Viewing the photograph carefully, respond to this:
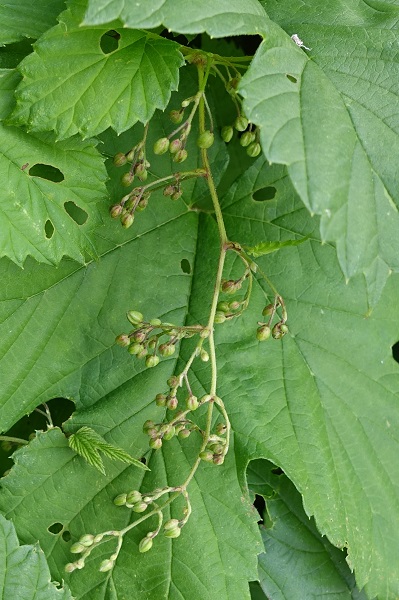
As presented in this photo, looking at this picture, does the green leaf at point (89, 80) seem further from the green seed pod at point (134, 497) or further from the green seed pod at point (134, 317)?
the green seed pod at point (134, 497)

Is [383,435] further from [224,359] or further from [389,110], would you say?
[389,110]

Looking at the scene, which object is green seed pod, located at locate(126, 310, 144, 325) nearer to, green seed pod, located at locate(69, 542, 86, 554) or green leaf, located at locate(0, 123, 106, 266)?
green leaf, located at locate(0, 123, 106, 266)

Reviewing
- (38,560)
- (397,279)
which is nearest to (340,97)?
(397,279)

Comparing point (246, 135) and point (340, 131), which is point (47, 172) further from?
point (340, 131)

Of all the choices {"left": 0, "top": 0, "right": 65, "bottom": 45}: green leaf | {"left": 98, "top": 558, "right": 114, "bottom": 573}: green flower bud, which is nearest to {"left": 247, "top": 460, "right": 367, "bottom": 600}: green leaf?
{"left": 98, "top": 558, "right": 114, "bottom": 573}: green flower bud

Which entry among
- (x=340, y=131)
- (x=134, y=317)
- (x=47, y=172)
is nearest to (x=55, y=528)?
(x=134, y=317)

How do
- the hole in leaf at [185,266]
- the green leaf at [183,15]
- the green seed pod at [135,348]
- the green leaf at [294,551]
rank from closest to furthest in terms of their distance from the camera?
the green leaf at [183,15]
the green seed pod at [135,348]
the hole in leaf at [185,266]
the green leaf at [294,551]

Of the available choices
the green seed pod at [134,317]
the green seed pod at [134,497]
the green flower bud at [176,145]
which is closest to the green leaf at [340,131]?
the green flower bud at [176,145]
